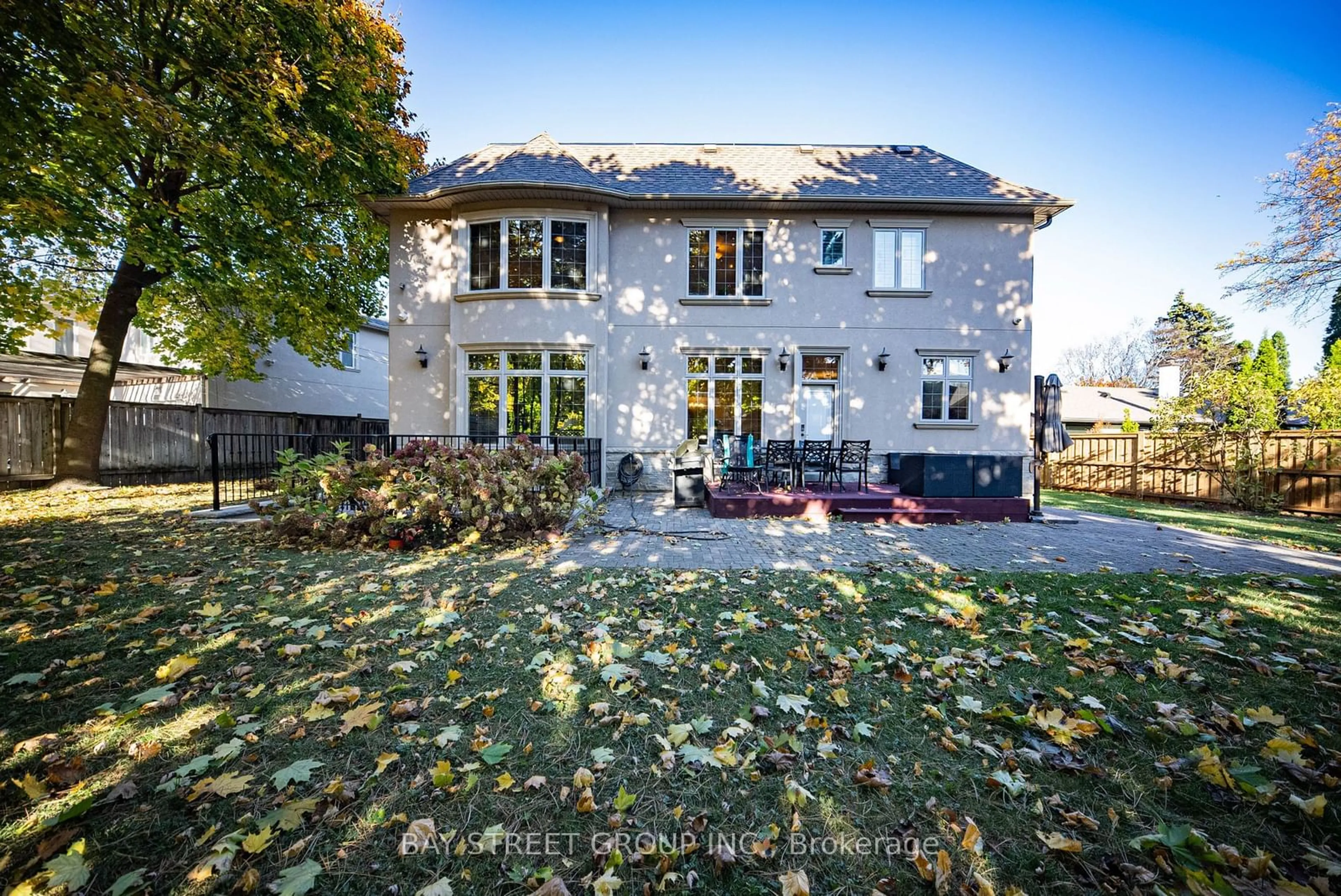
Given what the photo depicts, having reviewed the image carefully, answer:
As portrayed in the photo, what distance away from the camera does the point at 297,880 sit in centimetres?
160

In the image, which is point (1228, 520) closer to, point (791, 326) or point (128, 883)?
point (791, 326)

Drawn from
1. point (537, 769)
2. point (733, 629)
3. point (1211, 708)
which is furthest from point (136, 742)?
point (1211, 708)

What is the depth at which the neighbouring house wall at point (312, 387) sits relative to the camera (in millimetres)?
16109

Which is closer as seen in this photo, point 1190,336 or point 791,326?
point 791,326

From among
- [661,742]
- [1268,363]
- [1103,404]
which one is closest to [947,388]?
[661,742]

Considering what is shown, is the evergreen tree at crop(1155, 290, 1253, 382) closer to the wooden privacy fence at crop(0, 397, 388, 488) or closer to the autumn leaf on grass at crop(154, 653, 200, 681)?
the autumn leaf on grass at crop(154, 653, 200, 681)

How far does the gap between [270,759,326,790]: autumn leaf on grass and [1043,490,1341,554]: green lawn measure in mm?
11438

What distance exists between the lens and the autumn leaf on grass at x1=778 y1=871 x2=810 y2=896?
1.60m

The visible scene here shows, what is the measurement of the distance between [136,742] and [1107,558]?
29.5ft

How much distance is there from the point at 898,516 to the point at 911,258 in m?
7.22

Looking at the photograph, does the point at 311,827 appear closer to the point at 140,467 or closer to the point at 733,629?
the point at 733,629

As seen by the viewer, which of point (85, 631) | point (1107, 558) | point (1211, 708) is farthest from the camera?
point (1107, 558)

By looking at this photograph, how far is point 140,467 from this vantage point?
12.0 metres

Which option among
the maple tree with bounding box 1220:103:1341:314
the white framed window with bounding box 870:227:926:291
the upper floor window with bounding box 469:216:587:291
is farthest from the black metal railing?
the maple tree with bounding box 1220:103:1341:314
